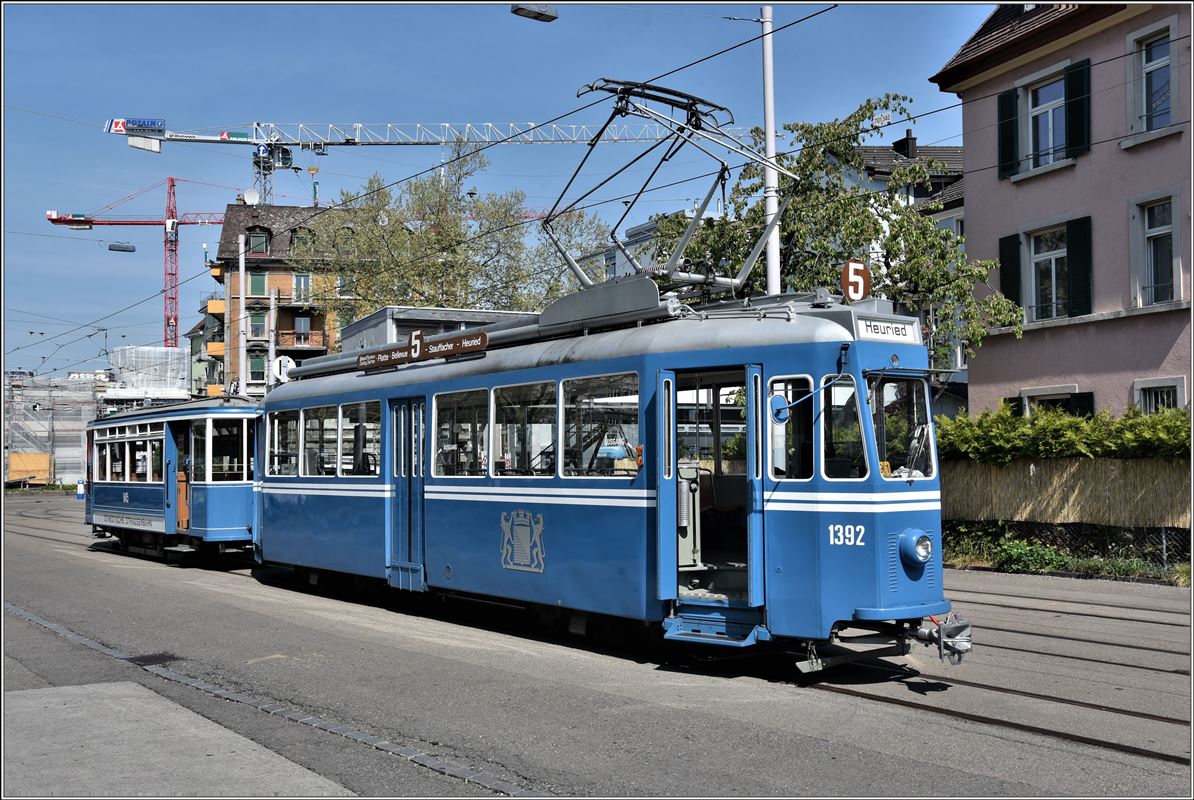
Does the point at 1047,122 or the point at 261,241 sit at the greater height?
the point at 261,241

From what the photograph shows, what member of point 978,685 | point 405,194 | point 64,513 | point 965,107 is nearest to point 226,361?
point 64,513

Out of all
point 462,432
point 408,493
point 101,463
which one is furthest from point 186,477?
point 462,432

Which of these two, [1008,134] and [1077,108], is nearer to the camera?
[1077,108]

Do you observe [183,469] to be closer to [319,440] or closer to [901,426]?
[319,440]

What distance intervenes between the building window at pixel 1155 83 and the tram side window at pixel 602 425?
13156 mm

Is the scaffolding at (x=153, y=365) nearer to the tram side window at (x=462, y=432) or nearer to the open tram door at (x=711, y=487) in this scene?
the tram side window at (x=462, y=432)

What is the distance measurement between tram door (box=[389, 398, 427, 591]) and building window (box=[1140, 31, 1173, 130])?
13.4 metres

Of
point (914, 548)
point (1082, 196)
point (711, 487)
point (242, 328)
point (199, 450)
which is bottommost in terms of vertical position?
point (914, 548)

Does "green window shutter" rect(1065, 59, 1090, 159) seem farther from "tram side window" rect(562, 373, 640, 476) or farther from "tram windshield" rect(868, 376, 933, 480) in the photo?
"tram side window" rect(562, 373, 640, 476)

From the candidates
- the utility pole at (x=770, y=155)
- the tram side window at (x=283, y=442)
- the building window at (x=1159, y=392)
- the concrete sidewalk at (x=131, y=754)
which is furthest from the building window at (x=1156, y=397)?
the concrete sidewalk at (x=131, y=754)

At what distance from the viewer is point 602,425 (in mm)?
10594

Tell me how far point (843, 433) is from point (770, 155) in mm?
9346

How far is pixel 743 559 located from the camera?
1011 centimetres

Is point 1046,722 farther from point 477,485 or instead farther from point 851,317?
point 477,485
